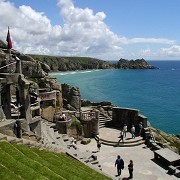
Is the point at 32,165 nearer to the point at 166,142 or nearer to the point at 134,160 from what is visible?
the point at 134,160

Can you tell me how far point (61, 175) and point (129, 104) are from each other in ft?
255

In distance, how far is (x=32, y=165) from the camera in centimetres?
1535

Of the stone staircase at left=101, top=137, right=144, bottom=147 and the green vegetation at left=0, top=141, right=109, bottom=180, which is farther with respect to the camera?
the stone staircase at left=101, top=137, right=144, bottom=147

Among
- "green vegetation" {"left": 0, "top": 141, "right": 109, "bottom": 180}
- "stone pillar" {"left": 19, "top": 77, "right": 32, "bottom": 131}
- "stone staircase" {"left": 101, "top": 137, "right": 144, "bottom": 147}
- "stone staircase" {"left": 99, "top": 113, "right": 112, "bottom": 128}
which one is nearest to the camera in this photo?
"green vegetation" {"left": 0, "top": 141, "right": 109, "bottom": 180}

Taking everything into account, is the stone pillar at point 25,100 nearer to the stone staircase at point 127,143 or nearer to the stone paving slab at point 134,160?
the stone paving slab at point 134,160

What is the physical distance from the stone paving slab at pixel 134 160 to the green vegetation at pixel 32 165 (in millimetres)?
5601

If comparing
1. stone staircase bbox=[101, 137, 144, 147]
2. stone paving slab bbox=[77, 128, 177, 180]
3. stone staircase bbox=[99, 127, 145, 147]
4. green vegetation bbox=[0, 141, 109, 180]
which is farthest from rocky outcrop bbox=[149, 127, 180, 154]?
green vegetation bbox=[0, 141, 109, 180]

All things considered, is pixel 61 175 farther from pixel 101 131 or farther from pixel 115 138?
pixel 101 131

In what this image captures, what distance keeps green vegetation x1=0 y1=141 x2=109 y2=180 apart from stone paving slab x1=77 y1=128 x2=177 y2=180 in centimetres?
560

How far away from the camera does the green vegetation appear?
14.0 m

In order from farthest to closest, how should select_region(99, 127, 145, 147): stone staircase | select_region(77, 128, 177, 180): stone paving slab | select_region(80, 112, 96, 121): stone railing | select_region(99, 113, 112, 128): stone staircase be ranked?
select_region(99, 113, 112, 128): stone staircase → select_region(80, 112, 96, 121): stone railing → select_region(99, 127, 145, 147): stone staircase → select_region(77, 128, 177, 180): stone paving slab

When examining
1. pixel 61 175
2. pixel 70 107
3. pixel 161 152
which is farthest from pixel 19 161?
pixel 70 107

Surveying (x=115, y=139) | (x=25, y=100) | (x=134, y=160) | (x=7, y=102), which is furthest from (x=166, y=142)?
(x=7, y=102)

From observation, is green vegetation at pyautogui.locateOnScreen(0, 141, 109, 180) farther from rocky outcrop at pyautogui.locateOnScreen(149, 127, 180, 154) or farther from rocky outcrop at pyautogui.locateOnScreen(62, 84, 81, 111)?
rocky outcrop at pyautogui.locateOnScreen(62, 84, 81, 111)
